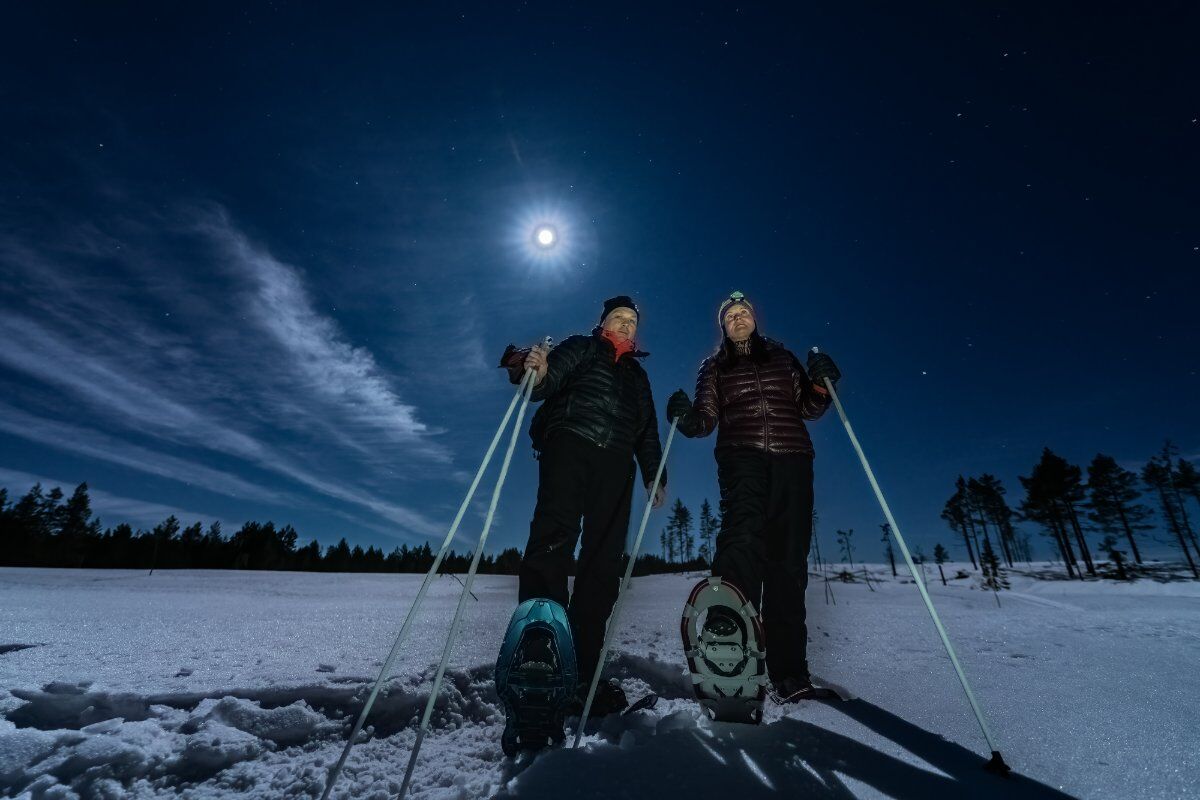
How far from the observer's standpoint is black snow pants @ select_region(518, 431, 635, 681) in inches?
106

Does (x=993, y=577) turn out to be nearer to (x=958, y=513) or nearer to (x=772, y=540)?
(x=772, y=540)

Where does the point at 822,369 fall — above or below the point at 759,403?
above

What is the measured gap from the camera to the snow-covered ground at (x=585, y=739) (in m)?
1.60

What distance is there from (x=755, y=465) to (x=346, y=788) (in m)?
2.91

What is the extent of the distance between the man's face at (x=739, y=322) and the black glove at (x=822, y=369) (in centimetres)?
68

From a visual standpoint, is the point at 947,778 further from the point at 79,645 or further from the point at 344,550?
the point at 344,550

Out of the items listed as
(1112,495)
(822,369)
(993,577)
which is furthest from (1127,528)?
(822,369)

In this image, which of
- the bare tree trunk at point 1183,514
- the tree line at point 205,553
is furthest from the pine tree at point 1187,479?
the tree line at point 205,553

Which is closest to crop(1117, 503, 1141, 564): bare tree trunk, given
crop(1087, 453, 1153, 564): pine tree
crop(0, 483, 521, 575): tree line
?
crop(1087, 453, 1153, 564): pine tree

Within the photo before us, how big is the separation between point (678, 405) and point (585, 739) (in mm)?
2345

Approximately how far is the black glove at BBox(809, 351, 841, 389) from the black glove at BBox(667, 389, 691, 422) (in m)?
0.98

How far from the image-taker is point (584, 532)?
10.4ft

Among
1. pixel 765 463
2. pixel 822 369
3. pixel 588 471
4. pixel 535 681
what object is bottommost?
pixel 535 681

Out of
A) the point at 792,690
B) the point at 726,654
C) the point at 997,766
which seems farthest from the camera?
the point at 792,690
